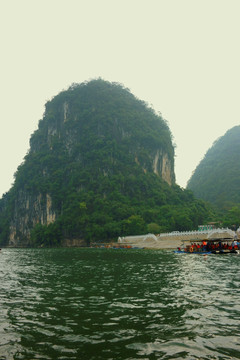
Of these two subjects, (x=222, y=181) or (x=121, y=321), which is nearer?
(x=121, y=321)

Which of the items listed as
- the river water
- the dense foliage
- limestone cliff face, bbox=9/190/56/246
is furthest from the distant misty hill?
the river water

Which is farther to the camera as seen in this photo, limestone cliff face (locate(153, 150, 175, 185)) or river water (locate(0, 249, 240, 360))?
limestone cliff face (locate(153, 150, 175, 185))

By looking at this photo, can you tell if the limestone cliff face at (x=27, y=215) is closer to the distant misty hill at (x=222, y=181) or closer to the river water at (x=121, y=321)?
the distant misty hill at (x=222, y=181)

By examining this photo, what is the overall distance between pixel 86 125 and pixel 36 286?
13332 cm

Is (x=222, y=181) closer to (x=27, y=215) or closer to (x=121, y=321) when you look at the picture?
(x=27, y=215)

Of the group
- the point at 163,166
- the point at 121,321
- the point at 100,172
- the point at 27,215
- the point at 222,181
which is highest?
the point at 163,166

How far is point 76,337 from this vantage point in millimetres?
8430

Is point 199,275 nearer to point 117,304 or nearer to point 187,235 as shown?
point 117,304

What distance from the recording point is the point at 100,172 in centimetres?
12581

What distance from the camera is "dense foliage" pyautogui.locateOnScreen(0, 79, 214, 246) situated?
102m

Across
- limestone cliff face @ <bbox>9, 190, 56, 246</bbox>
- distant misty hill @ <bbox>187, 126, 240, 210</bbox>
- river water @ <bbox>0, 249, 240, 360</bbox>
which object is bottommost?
river water @ <bbox>0, 249, 240, 360</bbox>

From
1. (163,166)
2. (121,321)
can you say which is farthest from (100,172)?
(121,321)

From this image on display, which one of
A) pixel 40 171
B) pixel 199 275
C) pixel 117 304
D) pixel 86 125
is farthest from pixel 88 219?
pixel 117 304

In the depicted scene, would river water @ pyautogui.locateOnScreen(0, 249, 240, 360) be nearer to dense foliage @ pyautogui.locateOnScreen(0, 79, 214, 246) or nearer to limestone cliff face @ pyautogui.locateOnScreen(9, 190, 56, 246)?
dense foliage @ pyautogui.locateOnScreen(0, 79, 214, 246)
